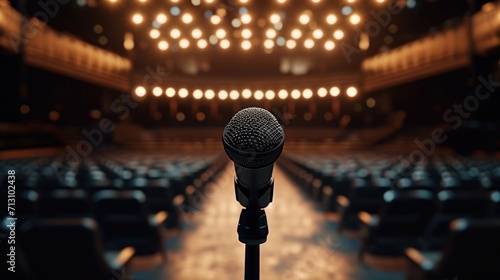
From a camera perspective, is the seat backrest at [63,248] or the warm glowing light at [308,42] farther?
the warm glowing light at [308,42]

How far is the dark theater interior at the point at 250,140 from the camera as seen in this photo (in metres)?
2.41

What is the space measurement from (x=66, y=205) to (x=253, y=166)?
3.29 metres

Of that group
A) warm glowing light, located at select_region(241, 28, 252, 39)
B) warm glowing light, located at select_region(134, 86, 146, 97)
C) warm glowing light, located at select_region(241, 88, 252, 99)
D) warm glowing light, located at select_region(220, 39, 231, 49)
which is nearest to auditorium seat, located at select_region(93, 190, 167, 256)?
warm glowing light, located at select_region(241, 28, 252, 39)

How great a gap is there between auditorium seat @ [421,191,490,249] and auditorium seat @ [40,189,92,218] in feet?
11.7

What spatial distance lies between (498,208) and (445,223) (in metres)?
0.60

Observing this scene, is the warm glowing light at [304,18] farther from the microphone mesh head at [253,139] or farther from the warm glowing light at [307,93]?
the microphone mesh head at [253,139]

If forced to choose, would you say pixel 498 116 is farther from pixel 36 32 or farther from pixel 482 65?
pixel 36 32

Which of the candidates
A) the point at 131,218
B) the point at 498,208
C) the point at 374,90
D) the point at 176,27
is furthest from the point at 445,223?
the point at 374,90

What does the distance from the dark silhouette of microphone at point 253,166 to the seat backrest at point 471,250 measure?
1.63 m

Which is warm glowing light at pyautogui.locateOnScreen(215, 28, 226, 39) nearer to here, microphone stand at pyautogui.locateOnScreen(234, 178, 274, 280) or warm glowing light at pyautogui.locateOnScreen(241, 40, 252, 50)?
warm glowing light at pyautogui.locateOnScreen(241, 40, 252, 50)

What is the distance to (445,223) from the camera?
391 centimetres

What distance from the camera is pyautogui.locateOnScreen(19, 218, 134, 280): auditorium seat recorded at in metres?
2.19

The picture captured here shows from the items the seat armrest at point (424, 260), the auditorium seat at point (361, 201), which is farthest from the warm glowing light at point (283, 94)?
the seat armrest at point (424, 260)

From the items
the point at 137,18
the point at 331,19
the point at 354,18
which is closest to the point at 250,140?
the point at 354,18
